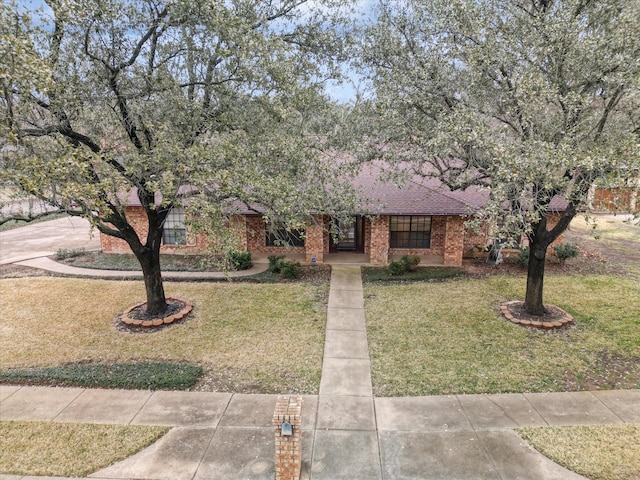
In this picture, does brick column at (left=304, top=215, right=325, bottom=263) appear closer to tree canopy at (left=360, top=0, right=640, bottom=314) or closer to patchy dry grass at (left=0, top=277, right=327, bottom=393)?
patchy dry grass at (left=0, top=277, right=327, bottom=393)

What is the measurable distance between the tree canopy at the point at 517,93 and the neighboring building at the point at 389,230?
501 centimetres

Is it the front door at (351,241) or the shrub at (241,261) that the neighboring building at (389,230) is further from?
the shrub at (241,261)

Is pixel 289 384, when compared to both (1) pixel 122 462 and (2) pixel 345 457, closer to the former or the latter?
(2) pixel 345 457

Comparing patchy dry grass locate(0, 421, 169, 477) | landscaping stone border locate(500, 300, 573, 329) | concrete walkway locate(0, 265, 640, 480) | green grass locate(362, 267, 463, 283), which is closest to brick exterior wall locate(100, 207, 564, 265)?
green grass locate(362, 267, 463, 283)

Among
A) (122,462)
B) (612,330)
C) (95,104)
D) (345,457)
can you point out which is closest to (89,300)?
(95,104)

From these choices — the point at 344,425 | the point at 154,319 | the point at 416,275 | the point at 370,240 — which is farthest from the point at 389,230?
the point at 344,425

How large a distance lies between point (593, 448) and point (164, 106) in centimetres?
979

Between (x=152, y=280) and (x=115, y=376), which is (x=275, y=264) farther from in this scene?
(x=115, y=376)

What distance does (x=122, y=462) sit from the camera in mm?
5754

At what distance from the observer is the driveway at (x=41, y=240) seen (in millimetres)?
18117

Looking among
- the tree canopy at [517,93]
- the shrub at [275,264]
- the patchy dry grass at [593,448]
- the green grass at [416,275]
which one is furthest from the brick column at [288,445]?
the shrub at [275,264]

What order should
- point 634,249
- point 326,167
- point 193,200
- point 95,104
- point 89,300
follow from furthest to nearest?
point 634,249 → point 89,300 → point 326,167 → point 95,104 → point 193,200

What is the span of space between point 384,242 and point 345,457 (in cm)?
1065

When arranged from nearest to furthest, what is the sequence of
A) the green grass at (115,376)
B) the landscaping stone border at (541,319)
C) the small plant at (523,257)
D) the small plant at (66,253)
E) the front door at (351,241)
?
the green grass at (115,376)
the landscaping stone border at (541,319)
the small plant at (523,257)
the small plant at (66,253)
the front door at (351,241)
